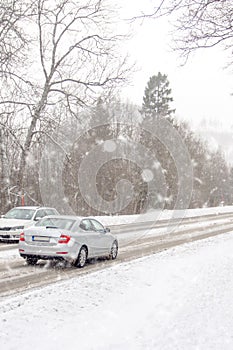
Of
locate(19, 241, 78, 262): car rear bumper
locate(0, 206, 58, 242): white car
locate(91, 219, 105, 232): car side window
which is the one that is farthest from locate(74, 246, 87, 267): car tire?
locate(0, 206, 58, 242): white car

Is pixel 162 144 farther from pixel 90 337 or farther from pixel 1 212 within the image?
pixel 90 337

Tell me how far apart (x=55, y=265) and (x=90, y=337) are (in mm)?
6993

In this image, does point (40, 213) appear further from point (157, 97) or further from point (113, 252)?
point (157, 97)

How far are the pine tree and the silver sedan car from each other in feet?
167

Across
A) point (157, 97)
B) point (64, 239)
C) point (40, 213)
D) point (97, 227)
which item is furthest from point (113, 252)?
point (157, 97)

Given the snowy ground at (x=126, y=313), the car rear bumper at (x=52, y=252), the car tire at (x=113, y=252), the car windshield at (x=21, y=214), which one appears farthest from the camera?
the car windshield at (x=21, y=214)

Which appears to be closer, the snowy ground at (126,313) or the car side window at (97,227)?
the snowy ground at (126,313)

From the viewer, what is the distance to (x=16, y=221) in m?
18.2

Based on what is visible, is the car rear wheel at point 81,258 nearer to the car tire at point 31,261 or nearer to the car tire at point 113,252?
the car tire at point 31,261

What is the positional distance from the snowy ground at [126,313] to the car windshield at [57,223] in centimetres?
235

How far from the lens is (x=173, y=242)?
18844mm

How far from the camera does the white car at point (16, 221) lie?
17.8 m

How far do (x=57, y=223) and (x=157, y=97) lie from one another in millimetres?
53952

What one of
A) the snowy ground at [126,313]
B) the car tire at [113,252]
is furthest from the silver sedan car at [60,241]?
the snowy ground at [126,313]
